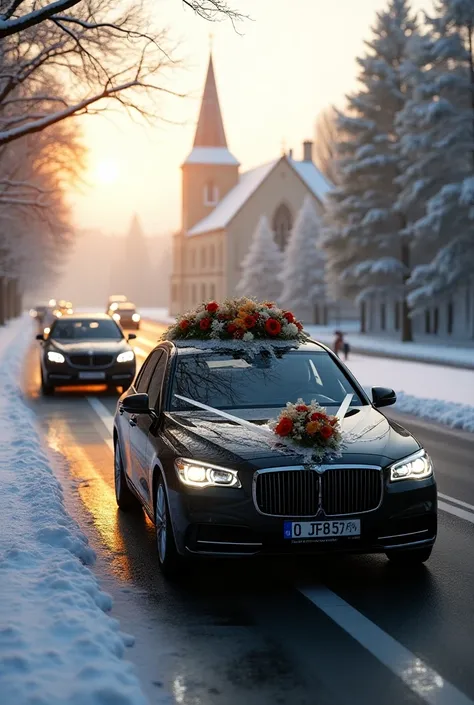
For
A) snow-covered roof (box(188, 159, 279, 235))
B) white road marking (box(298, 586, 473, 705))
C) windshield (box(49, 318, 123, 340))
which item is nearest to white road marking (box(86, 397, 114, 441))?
windshield (box(49, 318, 123, 340))

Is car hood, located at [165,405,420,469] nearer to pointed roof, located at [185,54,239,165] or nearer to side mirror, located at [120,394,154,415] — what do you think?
side mirror, located at [120,394,154,415]

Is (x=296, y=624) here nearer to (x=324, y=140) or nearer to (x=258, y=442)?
(x=258, y=442)

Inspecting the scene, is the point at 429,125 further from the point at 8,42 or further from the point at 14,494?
the point at 14,494

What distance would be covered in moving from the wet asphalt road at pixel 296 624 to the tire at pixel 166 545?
10 centimetres

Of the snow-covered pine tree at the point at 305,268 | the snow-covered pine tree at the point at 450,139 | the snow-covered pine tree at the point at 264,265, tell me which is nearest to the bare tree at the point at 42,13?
the snow-covered pine tree at the point at 450,139

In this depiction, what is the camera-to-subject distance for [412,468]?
6.78 metres

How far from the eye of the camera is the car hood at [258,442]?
646 centimetres

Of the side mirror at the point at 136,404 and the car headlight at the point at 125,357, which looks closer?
the side mirror at the point at 136,404

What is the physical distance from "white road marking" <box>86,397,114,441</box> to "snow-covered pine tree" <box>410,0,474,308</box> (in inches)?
878

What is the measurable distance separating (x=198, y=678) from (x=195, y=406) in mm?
3033

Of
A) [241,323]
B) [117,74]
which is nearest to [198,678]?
[241,323]

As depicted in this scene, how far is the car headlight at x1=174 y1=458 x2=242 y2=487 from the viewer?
253 inches

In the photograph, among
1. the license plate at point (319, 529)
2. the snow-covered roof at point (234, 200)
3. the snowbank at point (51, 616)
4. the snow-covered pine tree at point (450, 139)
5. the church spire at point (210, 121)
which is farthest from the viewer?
the church spire at point (210, 121)

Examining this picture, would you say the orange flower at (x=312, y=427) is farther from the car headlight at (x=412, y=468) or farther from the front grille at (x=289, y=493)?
the car headlight at (x=412, y=468)
